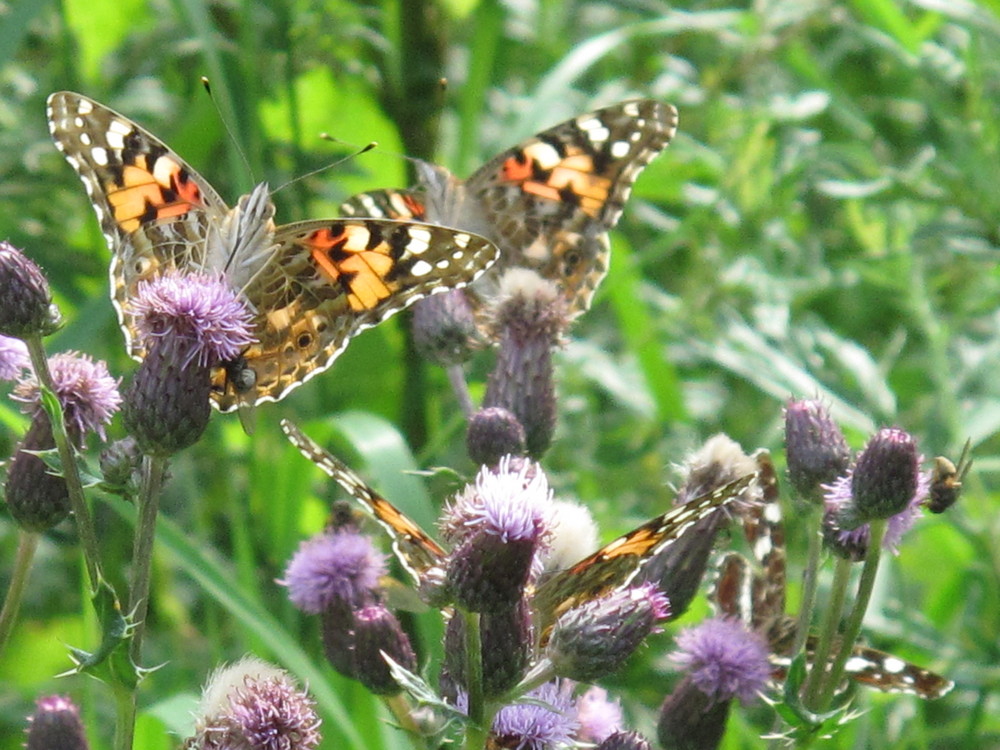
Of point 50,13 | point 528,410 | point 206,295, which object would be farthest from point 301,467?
point 50,13

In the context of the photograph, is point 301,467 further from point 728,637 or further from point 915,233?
point 915,233

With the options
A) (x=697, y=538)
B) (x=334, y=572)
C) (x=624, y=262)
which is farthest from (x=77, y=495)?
(x=624, y=262)

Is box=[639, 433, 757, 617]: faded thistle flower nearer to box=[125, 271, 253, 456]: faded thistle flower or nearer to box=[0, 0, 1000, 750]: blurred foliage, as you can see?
box=[0, 0, 1000, 750]: blurred foliage

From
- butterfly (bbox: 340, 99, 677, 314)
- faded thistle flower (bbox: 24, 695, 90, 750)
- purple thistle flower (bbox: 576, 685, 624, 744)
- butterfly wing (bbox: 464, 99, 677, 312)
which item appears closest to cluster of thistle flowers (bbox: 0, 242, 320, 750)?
faded thistle flower (bbox: 24, 695, 90, 750)

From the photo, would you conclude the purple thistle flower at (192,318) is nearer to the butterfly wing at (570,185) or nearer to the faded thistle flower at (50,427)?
the faded thistle flower at (50,427)

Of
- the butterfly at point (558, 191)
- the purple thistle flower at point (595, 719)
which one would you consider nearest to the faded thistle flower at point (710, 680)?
the purple thistle flower at point (595, 719)

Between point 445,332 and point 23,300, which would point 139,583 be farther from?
point 445,332
